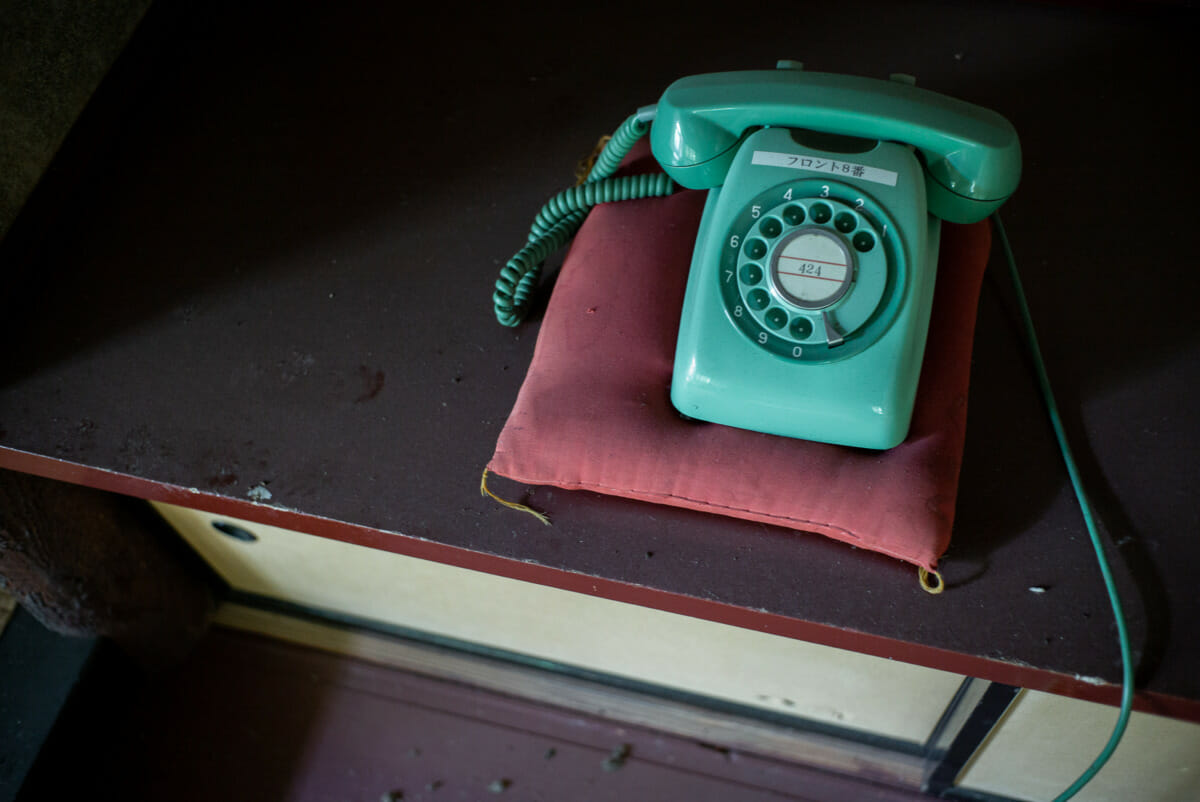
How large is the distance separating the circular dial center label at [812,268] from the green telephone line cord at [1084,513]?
0.69 ft

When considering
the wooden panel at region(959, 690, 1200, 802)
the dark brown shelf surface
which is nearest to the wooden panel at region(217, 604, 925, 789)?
the wooden panel at region(959, 690, 1200, 802)

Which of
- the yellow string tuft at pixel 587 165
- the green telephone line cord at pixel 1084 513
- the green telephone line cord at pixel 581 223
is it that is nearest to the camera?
the green telephone line cord at pixel 1084 513

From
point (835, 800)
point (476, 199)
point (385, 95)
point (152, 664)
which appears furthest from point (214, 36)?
point (835, 800)

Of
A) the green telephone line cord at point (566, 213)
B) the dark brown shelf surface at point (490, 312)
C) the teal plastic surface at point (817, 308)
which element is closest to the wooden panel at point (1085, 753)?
the dark brown shelf surface at point (490, 312)

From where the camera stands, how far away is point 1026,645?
54 cm

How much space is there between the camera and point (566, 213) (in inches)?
27.3

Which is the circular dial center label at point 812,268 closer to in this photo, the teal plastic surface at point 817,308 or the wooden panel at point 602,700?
the teal plastic surface at point 817,308

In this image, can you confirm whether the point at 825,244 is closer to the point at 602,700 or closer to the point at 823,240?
the point at 823,240

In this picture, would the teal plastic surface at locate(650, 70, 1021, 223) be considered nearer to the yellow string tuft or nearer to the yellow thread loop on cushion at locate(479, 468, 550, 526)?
the yellow string tuft

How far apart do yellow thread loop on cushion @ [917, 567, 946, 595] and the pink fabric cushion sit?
0.02 m

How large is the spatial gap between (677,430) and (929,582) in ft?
0.68

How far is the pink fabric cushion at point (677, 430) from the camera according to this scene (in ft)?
1.82

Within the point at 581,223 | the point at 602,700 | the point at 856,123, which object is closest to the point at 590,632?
the point at 602,700

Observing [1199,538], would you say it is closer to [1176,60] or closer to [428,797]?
[1176,60]
